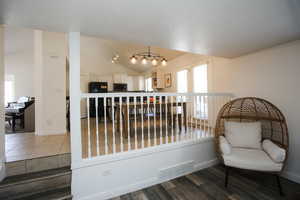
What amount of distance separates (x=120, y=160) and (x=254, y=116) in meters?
2.53

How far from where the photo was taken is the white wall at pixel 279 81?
2078 millimetres

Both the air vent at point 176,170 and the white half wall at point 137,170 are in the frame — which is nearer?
the white half wall at point 137,170

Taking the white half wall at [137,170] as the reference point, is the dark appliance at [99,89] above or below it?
above

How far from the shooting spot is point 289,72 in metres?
2.13

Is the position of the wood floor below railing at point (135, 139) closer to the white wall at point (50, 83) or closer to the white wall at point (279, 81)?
the white wall at point (50, 83)

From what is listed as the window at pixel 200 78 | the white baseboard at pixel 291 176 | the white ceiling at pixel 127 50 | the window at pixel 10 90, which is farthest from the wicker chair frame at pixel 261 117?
the window at pixel 10 90

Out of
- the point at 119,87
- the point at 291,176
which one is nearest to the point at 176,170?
the point at 291,176

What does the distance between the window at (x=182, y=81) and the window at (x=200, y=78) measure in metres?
0.48

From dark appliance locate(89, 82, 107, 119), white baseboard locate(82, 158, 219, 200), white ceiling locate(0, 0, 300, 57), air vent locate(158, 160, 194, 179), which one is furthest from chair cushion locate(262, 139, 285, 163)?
dark appliance locate(89, 82, 107, 119)

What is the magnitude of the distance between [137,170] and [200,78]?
3.17 meters

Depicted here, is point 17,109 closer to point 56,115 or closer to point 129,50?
point 56,115

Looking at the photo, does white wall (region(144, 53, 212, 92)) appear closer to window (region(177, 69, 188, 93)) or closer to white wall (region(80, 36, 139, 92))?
window (region(177, 69, 188, 93))

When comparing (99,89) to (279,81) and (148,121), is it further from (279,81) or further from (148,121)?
(279,81)

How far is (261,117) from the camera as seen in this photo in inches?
94.2
